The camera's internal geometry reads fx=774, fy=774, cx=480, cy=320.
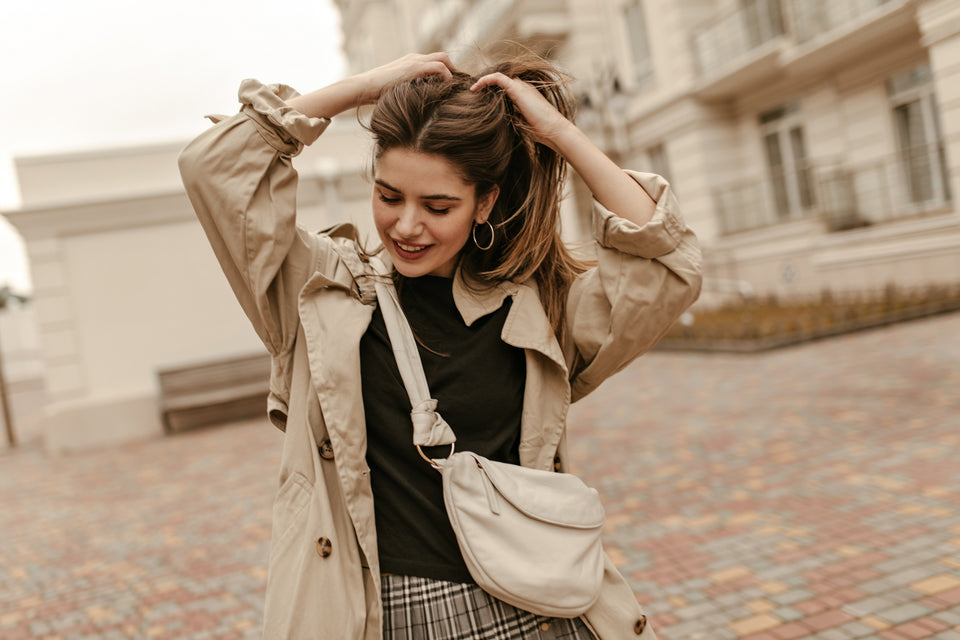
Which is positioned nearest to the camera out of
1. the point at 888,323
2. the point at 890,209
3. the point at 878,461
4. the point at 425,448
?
the point at 425,448

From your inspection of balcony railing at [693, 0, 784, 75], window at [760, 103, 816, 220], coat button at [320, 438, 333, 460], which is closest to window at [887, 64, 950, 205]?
window at [760, 103, 816, 220]

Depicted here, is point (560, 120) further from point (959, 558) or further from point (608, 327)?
point (959, 558)

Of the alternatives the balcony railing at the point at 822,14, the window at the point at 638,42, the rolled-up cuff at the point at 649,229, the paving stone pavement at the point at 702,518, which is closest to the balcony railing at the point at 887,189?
the balcony railing at the point at 822,14

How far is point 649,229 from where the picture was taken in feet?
4.75

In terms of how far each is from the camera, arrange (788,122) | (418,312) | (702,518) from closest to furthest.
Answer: (418,312) → (702,518) → (788,122)

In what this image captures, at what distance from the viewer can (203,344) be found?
10883 mm

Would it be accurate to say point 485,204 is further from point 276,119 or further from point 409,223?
point 276,119

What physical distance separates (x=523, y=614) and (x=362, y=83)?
1054 mm

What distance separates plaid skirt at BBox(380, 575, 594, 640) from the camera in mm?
1382

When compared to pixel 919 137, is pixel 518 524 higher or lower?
lower

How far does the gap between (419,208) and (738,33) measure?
689 inches

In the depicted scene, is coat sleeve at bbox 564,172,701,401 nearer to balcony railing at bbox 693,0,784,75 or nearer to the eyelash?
the eyelash

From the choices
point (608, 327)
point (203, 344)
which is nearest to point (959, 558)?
point (608, 327)

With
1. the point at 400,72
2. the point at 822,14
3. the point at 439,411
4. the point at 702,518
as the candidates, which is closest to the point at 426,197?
the point at 400,72
